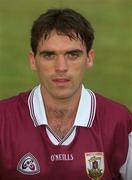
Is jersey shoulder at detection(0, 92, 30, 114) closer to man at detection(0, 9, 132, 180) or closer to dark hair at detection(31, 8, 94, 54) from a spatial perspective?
man at detection(0, 9, 132, 180)

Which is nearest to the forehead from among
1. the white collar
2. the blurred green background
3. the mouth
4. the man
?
the man

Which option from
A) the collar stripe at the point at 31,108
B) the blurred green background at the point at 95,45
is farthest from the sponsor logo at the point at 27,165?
the blurred green background at the point at 95,45

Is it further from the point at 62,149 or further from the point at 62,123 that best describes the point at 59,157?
the point at 62,123

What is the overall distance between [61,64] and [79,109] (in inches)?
11.3

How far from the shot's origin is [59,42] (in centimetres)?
295

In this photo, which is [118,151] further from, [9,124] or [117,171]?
[9,124]

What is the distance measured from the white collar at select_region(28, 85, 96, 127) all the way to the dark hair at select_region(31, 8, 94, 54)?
220 millimetres

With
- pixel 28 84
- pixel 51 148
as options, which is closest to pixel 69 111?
pixel 51 148

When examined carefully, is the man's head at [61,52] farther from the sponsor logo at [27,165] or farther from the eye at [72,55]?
the sponsor logo at [27,165]

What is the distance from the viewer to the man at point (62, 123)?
2949 mm

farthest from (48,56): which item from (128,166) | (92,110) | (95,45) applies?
(95,45)

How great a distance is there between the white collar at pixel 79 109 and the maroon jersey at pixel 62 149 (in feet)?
0.07

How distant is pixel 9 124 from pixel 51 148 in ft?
0.70

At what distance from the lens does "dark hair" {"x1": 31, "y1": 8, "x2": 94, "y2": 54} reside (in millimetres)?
2992
